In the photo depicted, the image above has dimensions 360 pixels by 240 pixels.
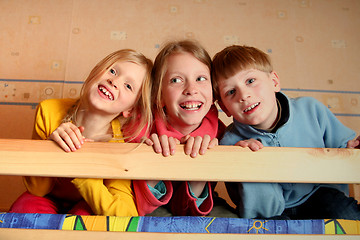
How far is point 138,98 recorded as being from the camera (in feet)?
3.48

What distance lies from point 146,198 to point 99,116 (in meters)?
0.34

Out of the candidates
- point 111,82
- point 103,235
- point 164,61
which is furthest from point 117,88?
point 103,235

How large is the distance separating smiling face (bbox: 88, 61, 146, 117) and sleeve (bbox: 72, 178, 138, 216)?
0.25 meters

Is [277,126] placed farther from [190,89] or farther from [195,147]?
[195,147]

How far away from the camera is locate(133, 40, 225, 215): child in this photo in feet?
2.78

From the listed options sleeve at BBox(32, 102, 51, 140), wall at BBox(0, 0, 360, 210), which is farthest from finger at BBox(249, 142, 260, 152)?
wall at BBox(0, 0, 360, 210)

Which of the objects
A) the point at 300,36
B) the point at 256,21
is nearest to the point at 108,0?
the point at 256,21

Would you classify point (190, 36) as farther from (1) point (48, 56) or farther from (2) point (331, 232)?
(2) point (331, 232)

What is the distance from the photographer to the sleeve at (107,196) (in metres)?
0.77

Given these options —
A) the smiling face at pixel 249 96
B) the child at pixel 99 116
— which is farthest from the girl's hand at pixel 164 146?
the smiling face at pixel 249 96

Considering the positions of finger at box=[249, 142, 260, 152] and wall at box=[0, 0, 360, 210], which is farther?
wall at box=[0, 0, 360, 210]

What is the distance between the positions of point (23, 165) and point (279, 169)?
21.1 inches

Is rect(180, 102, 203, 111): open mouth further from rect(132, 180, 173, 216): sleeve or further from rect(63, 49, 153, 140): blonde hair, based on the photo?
rect(132, 180, 173, 216): sleeve

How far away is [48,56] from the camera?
5.34ft
